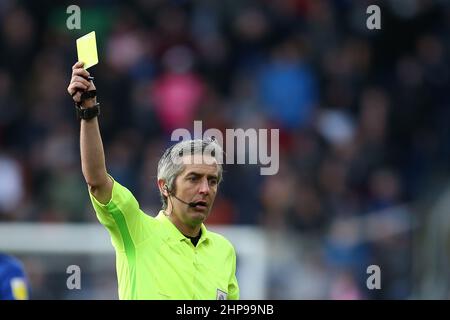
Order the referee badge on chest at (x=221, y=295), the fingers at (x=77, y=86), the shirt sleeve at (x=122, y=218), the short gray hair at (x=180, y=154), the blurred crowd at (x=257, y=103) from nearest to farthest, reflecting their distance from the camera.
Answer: the fingers at (x=77, y=86) → the shirt sleeve at (x=122, y=218) → the referee badge on chest at (x=221, y=295) → the short gray hair at (x=180, y=154) → the blurred crowd at (x=257, y=103)

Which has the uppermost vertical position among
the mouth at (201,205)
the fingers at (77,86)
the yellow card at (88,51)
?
the yellow card at (88,51)

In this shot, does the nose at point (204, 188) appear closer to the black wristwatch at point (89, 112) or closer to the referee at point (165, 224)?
the referee at point (165, 224)

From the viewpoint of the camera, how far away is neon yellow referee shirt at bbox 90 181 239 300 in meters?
5.01

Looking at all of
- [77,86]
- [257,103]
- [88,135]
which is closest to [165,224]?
[88,135]

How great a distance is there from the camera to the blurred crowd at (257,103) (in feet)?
35.5

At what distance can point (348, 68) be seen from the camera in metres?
12.2

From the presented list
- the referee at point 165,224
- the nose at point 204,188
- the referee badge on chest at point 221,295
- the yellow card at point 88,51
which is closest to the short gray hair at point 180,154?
the referee at point 165,224

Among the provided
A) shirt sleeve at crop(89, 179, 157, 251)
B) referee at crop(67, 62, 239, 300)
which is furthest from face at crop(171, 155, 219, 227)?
shirt sleeve at crop(89, 179, 157, 251)

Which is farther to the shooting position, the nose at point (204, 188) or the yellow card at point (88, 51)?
the nose at point (204, 188)

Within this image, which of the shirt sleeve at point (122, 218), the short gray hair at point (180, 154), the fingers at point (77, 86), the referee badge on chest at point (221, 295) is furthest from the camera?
the short gray hair at point (180, 154)

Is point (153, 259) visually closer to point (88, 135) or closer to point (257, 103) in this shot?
point (88, 135)

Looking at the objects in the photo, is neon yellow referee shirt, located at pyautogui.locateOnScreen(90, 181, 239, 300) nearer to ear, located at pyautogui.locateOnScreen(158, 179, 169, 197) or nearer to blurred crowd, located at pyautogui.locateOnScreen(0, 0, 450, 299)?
ear, located at pyautogui.locateOnScreen(158, 179, 169, 197)

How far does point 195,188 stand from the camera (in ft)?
17.2

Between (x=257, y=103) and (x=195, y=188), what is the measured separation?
659 centimetres
